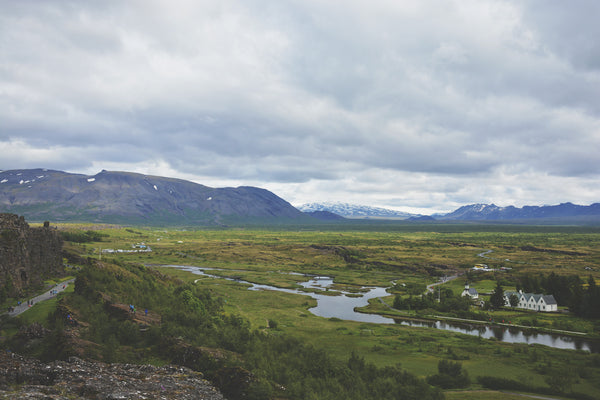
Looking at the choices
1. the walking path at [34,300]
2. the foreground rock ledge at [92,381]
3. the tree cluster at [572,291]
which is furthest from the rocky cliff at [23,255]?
the tree cluster at [572,291]

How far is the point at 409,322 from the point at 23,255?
75197 millimetres

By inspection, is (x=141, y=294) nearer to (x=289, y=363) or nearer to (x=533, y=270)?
(x=289, y=363)

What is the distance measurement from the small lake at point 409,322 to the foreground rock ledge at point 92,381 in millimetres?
59157

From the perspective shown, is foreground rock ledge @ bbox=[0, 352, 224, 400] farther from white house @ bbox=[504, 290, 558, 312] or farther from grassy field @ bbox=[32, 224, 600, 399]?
white house @ bbox=[504, 290, 558, 312]

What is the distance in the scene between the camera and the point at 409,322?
8025cm

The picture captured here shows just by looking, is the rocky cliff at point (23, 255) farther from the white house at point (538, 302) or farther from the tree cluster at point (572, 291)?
the tree cluster at point (572, 291)

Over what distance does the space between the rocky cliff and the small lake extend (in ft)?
188

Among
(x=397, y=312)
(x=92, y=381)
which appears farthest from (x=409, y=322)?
(x=92, y=381)

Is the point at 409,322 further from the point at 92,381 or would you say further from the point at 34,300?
the point at 34,300

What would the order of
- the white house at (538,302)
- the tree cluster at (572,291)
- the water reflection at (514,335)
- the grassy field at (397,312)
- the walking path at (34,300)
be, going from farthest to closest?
the white house at (538,302) < the tree cluster at (572,291) < the water reflection at (514,335) < the grassy field at (397,312) < the walking path at (34,300)

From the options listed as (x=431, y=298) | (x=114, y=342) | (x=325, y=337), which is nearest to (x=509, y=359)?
(x=325, y=337)

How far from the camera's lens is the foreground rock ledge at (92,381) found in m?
21.3

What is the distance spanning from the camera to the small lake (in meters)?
65.4

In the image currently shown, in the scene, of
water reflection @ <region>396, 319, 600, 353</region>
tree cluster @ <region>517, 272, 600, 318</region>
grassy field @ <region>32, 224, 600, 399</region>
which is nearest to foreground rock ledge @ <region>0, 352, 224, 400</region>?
grassy field @ <region>32, 224, 600, 399</region>
